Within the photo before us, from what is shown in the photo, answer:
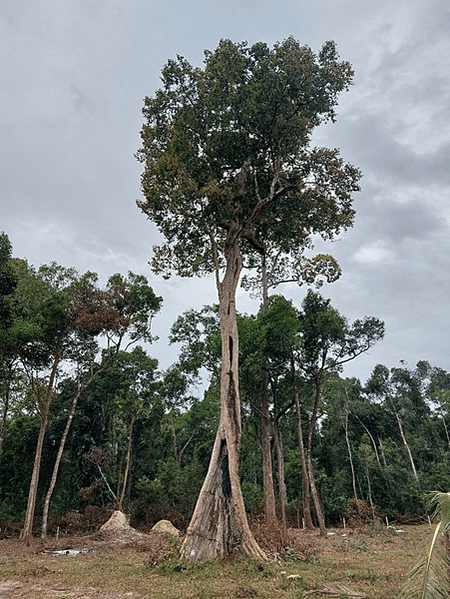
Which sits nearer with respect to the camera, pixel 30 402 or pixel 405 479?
pixel 30 402

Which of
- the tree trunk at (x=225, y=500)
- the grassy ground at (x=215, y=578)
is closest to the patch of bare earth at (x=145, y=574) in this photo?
the grassy ground at (x=215, y=578)

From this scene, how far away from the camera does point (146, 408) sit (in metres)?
23.2

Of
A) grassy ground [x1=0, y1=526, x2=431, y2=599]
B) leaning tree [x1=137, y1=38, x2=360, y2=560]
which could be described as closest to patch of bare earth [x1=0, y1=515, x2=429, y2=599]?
grassy ground [x1=0, y1=526, x2=431, y2=599]

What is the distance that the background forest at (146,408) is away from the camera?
1619 cm

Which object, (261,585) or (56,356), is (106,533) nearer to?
(56,356)

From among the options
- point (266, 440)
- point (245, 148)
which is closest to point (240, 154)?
point (245, 148)

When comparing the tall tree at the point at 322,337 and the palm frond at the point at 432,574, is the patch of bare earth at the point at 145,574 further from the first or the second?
the tall tree at the point at 322,337

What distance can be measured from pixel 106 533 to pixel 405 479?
1962cm

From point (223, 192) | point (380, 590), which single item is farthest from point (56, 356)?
point (380, 590)

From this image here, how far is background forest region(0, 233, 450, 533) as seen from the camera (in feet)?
53.1

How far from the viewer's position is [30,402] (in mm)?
20656

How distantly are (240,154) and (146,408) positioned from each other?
Answer: 16.3 meters

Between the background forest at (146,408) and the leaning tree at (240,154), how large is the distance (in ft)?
17.7

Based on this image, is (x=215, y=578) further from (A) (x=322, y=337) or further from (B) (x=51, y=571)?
(A) (x=322, y=337)
